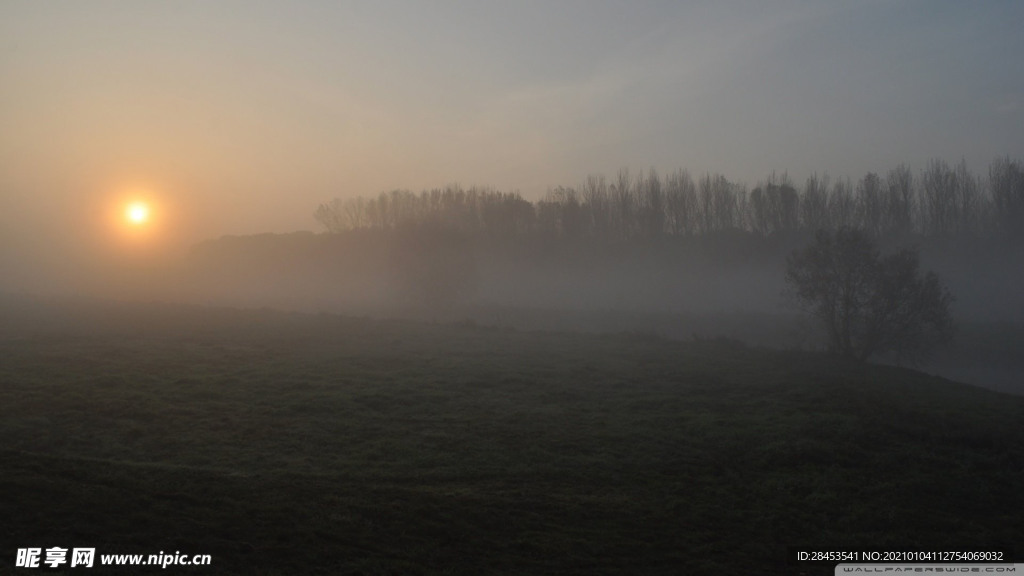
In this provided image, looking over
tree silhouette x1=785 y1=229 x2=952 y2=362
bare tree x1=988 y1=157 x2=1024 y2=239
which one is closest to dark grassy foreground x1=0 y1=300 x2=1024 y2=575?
tree silhouette x1=785 y1=229 x2=952 y2=362

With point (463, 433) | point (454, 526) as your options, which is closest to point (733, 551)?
point (454, 526)

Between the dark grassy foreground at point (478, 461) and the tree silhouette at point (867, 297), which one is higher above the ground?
the tree silhouette at point (867, 297)

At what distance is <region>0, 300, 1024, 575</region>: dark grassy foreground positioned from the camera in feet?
48.5

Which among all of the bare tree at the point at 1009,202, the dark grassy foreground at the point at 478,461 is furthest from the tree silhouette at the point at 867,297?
the bare tree at the point at 1009,202

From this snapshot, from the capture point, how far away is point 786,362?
147 ft

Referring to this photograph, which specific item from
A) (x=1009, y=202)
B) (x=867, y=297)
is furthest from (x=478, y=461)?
(x=1009, y=202)

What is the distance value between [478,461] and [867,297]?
1544 inches

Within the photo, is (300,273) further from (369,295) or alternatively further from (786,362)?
(786,362)

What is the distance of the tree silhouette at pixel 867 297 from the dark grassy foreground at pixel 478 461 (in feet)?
27.9

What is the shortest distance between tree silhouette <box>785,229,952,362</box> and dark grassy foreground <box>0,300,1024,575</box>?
8491mm

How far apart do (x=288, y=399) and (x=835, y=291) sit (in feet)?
132

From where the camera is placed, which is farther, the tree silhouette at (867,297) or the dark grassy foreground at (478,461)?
the tree silhouette at (867,297)

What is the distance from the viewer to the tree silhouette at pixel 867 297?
47.6 m

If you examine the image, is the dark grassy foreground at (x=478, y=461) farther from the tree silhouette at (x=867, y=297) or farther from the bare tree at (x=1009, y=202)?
the bare tree at (x=1009, y=202)
